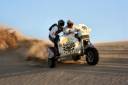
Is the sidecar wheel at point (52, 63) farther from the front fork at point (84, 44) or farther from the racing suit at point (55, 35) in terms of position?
the front fork at point (84, 44)

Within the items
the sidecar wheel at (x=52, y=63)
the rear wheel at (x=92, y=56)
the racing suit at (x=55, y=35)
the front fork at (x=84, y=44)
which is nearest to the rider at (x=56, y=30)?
the racing suit at (x=55, y=35)

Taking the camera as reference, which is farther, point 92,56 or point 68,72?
point 92,56

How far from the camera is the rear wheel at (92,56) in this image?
A: 21.3 meters

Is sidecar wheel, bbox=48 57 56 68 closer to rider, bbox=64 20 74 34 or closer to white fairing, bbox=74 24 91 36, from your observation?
rider, bbox=64 20 74 34

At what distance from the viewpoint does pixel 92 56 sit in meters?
21.5

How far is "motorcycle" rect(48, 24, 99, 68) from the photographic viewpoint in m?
21.7

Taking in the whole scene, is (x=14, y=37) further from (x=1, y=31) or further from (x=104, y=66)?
(x=104, y=66)

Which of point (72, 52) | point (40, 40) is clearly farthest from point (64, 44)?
point (40, 40)

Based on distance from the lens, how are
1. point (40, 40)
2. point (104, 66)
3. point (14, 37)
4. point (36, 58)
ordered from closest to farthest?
1. point (104, 66)
2. point (36, 58)
3. point (40, 40)
4. point (14, 37)

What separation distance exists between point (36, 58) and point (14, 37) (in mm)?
5928

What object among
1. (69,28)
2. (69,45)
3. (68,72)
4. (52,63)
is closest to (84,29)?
(69,28)

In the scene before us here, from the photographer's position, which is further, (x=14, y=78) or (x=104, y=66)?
(x=104, y=66)

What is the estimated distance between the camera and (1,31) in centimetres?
3219

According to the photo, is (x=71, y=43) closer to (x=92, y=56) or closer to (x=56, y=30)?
(x=56, y=30)
